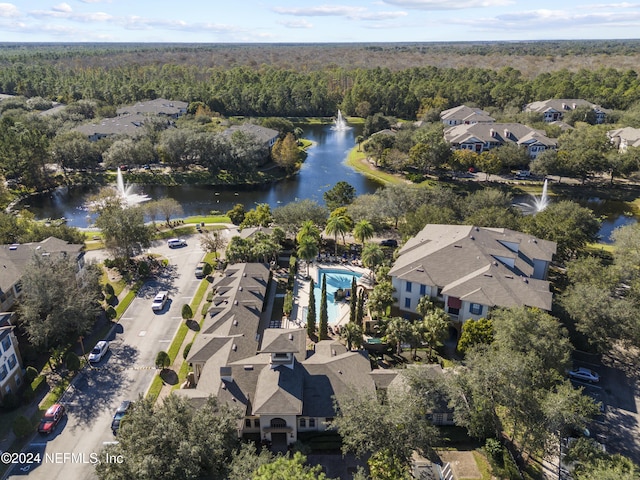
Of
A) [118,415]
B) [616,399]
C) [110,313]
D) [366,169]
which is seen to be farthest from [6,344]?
[366,169]

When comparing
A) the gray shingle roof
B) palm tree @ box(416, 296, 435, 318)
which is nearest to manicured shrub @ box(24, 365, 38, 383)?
the gray shingle roof

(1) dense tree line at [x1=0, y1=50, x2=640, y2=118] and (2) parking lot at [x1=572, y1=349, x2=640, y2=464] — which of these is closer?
(2) parking lot at [x1=572, y1=349, x2=640, y2=464]

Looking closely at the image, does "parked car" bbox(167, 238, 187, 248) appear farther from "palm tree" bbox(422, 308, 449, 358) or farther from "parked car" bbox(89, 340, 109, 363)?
"palm tree" bbox(422, 308, 449, 358)

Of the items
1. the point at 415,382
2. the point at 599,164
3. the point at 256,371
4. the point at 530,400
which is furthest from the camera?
the point at 599,164

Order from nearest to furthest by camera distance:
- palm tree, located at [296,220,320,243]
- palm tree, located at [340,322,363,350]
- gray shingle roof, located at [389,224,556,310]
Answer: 1. palm tree, located at [340,322,363,350]
2. gray shingle roof, located at [389,224,556,310]
3. palm tree, located at [296,220,320,243]

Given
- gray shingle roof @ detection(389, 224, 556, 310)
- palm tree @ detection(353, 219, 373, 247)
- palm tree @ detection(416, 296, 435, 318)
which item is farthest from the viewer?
palm tree @ detection(353, 219, 373, 247)

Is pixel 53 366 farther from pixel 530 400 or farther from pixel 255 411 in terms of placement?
pixel 530 400

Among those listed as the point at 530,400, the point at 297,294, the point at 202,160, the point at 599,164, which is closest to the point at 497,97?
the point at 599,164
